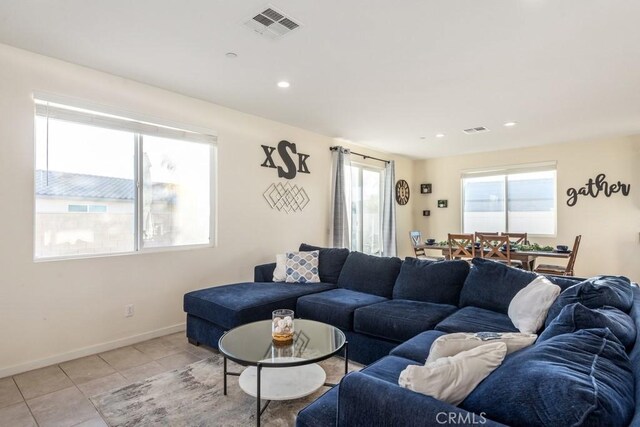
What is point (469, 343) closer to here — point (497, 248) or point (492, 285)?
point (492, 285)

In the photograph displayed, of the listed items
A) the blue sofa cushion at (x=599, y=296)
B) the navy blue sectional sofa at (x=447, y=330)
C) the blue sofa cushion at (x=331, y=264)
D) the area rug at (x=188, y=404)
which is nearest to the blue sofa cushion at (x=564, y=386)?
the navy blue sectional sofa at (x=447, y=330)

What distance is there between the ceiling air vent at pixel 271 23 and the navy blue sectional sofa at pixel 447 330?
2.19m

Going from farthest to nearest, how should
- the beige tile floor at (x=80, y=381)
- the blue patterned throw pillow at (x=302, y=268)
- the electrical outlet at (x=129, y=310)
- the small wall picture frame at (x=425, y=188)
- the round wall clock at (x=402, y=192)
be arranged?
the small wall picture frame at (x=425, y=188), the round wall clock at (x=402, y=192), the blue patterned throw pillow at (x=302, y=268), the electrical outlet at (x=129, y=310), the beige tile floor at (x=80, y=381)

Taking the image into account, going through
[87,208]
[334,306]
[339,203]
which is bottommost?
[334,306]

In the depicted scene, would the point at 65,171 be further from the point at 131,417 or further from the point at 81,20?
the point at 131,417

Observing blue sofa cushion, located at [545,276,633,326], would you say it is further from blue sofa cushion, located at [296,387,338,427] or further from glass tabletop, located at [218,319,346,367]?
blue sofa cushion, located at [296,387,338,427]

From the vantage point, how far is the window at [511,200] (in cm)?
618

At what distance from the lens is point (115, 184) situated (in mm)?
3355

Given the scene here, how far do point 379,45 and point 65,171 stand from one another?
295 cm

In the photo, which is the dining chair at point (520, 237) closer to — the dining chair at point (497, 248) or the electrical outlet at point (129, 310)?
the dining chair at point (497, 248)

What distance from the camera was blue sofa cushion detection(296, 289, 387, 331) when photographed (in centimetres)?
299

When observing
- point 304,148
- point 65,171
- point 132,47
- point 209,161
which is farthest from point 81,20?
point 304,148

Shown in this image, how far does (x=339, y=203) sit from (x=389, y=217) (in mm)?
1596

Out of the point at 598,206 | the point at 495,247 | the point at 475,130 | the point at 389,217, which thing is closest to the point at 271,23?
the point at 475,130
